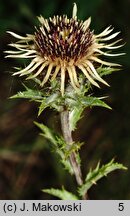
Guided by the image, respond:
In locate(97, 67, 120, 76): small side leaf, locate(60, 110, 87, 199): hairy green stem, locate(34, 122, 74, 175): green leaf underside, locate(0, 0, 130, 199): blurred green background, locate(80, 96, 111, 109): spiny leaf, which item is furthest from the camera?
locate(0, 0, 130, 199): blurred green background

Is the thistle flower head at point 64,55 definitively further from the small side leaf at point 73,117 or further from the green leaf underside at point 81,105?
the small side leaf at point 73,117

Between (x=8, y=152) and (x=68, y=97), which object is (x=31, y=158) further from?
(x=68, y=97)

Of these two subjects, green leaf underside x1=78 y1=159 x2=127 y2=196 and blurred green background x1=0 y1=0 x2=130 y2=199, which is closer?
green leaf underside x1=78 y1=159 x2=127 y2=196

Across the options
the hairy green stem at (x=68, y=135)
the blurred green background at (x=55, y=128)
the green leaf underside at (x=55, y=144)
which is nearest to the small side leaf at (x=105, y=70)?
the hairy green stem at (x=68, y=135)

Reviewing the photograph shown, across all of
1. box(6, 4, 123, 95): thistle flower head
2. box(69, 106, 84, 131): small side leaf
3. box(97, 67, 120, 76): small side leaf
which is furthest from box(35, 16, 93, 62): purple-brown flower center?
box(69, 106, 84, 131): small side leaf

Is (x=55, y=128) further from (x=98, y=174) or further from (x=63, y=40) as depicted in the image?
(x=63, y=40)

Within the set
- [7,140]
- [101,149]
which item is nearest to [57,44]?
[101,149]

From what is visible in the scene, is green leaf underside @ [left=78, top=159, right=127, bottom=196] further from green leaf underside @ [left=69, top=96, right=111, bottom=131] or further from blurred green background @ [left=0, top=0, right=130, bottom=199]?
blurred green background @ [left=0, top=0, right=130, bottom=199]

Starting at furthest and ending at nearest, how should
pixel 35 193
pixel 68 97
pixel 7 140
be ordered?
pixel 7 140, pixel 35 193, pixel 68 97
